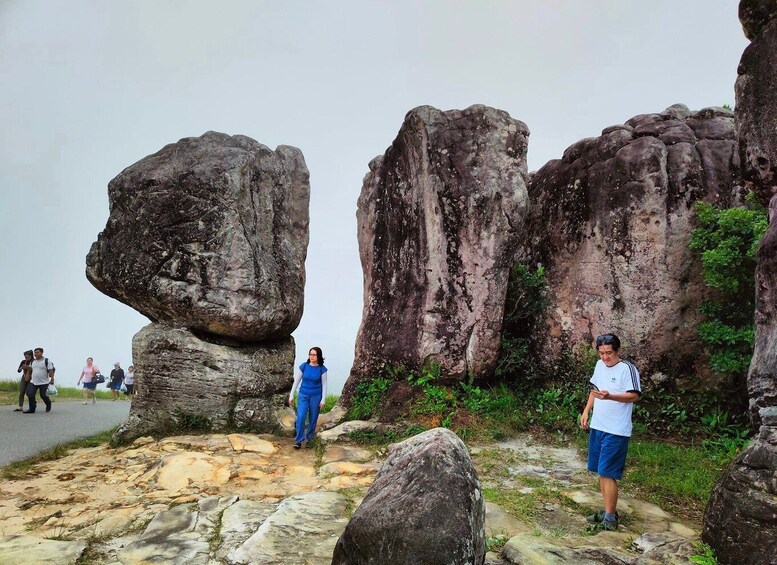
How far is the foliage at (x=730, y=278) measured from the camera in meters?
8.30

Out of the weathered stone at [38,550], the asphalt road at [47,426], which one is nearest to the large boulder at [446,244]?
the asphalt road at [47,426]

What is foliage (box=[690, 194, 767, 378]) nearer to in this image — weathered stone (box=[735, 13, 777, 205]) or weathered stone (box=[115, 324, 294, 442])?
weathered stone (box=[735, 13, 777, 205])

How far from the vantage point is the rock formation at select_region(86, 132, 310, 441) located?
921 cm

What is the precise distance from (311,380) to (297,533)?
4.22m

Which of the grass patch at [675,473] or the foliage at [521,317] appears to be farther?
the foliage at [521,317]

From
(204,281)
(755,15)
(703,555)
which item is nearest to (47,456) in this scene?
(204,281)

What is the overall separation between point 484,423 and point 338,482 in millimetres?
3099

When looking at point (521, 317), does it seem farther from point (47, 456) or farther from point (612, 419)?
point (47, 456)

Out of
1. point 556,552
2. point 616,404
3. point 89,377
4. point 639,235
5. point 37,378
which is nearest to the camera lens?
point 556,552

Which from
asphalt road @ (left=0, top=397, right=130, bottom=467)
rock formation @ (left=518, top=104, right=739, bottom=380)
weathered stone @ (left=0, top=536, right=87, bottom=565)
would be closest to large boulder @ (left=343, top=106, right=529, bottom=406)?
rock formation @ (left=518, top=104, right=739, bottom=380)

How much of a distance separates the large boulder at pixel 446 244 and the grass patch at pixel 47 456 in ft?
15.0

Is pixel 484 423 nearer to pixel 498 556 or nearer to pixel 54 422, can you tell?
pixel 498 556

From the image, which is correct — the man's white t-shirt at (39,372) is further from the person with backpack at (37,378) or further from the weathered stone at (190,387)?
the weathered stone at (190,387)

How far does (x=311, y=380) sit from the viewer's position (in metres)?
9.13
